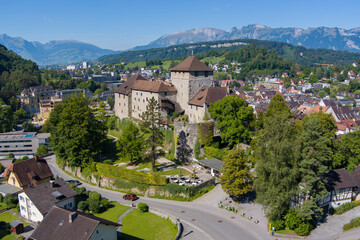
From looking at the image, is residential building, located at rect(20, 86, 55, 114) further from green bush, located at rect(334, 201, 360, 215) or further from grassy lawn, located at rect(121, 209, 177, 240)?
green bush, located at rect(334, 201, 360, 215)

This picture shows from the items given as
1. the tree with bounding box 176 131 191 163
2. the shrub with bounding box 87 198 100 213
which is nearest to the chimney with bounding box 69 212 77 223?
the shrub with bounding box 87 198 100 213

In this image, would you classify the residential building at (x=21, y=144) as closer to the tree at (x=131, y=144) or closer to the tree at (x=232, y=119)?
the tree at (x=131, y=144)

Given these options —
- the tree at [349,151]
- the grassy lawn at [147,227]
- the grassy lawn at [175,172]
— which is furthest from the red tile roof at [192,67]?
the grassy lawn at [147,227]

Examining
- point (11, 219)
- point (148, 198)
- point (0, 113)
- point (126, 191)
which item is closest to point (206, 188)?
point (148, 198)

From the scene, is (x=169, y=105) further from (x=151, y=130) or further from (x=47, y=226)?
(x=47, y=226)

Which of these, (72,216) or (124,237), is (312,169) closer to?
(124,237)

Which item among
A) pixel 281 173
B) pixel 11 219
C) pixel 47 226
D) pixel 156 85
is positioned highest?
pixel 156 85
